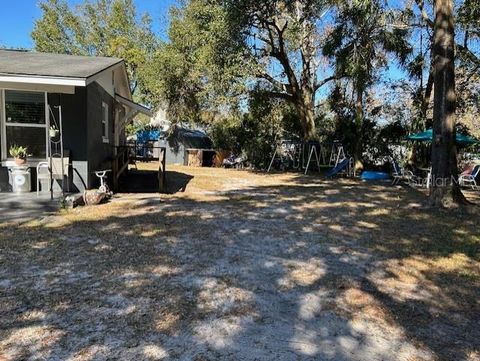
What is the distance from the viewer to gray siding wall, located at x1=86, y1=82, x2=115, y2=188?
908 cm

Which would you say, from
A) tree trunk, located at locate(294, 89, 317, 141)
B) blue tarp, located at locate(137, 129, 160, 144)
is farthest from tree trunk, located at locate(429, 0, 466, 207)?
blue tarp, located at locate(137, 129, 160, 144)

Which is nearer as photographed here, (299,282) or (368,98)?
(299,282)

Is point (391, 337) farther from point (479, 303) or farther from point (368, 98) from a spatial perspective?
point (368, 98)

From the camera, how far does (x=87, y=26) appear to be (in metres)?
34.2

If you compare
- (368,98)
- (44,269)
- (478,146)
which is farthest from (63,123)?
(478,146)

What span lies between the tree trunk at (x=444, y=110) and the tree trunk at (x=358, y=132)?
758 cm

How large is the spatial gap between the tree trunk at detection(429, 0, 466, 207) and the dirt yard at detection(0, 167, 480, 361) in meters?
1.18

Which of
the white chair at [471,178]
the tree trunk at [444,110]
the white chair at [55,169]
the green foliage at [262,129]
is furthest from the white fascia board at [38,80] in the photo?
the green foliage at [262,129]

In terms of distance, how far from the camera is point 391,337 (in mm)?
3146

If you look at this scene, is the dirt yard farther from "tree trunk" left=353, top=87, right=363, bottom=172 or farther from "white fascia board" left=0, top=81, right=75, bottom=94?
"tree trunk" left=353, top=87, right=363, bottom=172

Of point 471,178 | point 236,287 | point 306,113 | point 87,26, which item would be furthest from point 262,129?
point 87,26

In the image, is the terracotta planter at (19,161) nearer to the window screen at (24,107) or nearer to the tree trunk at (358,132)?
the window screen at (24,107)

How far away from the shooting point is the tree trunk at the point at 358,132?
55.0ft

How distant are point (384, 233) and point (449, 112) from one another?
351cm
